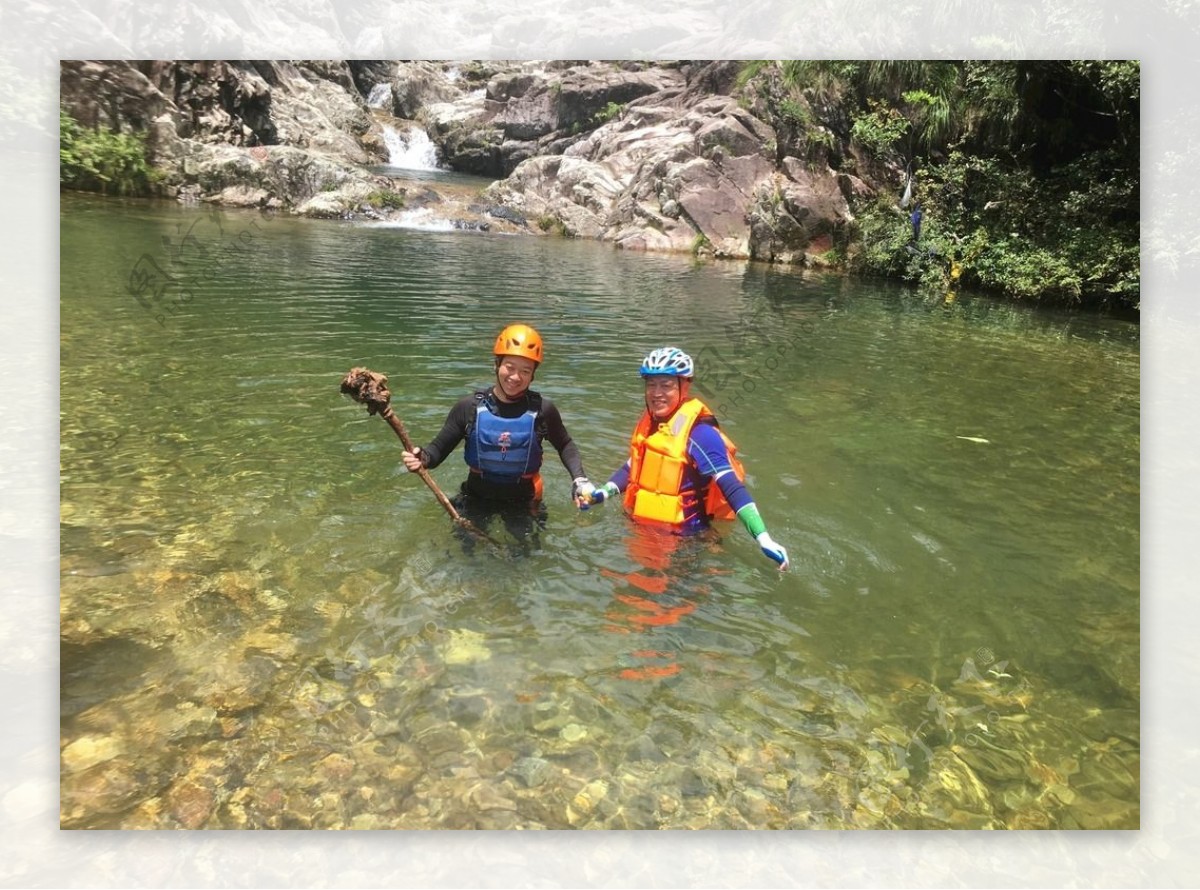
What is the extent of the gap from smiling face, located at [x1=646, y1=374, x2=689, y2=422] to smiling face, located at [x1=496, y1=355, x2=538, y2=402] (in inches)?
36.4

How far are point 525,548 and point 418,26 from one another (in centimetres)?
1681

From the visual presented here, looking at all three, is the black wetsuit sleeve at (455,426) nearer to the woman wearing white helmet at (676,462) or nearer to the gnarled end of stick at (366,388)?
the gnarled end of stick at (366,388)

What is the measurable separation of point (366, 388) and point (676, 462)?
7.91ft

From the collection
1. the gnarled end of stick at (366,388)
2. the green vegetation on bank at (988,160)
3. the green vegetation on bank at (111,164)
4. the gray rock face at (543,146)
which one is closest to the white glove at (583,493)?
the gnarled end of stick at (366,388)

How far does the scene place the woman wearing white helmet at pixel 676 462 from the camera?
5.86 metres

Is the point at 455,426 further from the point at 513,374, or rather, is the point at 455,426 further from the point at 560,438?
the point at 560,438

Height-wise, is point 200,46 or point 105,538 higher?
point 200,46

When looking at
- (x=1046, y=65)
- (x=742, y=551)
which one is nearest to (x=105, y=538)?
(x=742, y=551)

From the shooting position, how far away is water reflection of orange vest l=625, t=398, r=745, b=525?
602 cm

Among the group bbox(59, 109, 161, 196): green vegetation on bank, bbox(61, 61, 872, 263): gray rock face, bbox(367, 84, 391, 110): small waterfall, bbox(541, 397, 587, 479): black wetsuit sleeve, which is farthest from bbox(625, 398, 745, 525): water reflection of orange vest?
bbox(367, 84, 391, 110): small waterfall

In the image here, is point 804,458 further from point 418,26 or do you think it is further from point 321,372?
point 418,26

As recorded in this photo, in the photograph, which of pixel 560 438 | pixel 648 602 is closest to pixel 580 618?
pixel 648 602

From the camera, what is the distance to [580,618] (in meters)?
5.46

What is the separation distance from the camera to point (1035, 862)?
3707 millimetres
